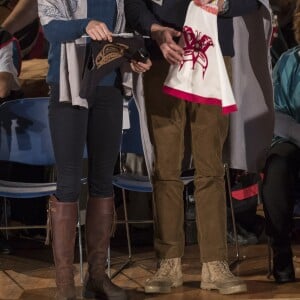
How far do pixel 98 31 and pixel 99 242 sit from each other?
81 cm

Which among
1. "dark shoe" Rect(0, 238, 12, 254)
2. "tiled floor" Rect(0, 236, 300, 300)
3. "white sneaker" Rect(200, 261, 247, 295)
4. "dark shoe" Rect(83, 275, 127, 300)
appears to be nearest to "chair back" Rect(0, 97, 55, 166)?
"tiled floor" Rect(0, 236, 300, 300)

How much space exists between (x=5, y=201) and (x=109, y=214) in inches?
57.2

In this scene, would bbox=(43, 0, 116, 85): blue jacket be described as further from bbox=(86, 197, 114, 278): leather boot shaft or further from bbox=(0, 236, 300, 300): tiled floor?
bbox=(0, 236, 300, 300): tiled floor

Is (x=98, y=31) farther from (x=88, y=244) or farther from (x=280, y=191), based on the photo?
(x=280, y=191)

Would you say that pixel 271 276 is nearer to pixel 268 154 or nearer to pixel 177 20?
pixel 268 154

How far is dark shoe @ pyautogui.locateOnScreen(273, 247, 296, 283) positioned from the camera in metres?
3.53

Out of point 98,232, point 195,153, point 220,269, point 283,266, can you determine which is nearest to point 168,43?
point 195,153

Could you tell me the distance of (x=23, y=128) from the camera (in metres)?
3.99

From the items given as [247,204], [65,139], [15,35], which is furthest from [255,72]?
[15,35]

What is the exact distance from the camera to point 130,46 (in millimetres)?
3043

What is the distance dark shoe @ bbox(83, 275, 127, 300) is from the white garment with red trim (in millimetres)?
750

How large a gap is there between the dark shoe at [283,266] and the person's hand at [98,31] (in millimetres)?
1236

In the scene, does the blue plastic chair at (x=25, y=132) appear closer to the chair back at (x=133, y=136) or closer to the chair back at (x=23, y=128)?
the chair back at (x=23, y=128)

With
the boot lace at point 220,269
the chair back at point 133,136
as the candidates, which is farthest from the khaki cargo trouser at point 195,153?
the chair back at point 133,136
